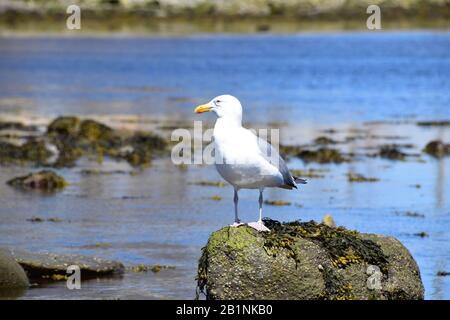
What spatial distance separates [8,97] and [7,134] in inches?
608

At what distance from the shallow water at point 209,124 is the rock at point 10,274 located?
0.32 metres

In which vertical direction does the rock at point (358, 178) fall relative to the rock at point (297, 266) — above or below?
below

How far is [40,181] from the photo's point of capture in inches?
843

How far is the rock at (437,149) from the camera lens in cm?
2597

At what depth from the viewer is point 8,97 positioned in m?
45.0

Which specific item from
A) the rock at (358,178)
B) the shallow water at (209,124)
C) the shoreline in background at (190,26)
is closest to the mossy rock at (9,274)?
the shallow water at (209,124)

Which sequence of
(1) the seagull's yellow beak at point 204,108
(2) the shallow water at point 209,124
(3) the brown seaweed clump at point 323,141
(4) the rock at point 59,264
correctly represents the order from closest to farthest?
(1) the seagull's yellow beak at point 204,108, (4) the rock at point 59,264, (2) the shallow water at point 209,124, (3) the brown seaweed clump at point 323,141

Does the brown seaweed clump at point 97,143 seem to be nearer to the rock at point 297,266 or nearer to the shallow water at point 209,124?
the shallow water at point 209,124

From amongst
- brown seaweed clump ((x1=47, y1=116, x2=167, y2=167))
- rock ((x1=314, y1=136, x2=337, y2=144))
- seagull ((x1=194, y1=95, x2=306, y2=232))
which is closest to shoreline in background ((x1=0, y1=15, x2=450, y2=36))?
brown seaweed clump ((x1=47, y1=116, x2=167, y2=167))

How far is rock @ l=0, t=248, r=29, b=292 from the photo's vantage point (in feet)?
44.3

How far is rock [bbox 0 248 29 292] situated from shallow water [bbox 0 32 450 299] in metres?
0.32

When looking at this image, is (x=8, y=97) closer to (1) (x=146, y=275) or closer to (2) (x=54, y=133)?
(2) (x=54, y=133)

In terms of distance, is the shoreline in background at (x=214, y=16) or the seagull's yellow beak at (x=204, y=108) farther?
the shoreline in background at (x=214, y=16)

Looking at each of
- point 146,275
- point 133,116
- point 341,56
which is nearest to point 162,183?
point 146,275
